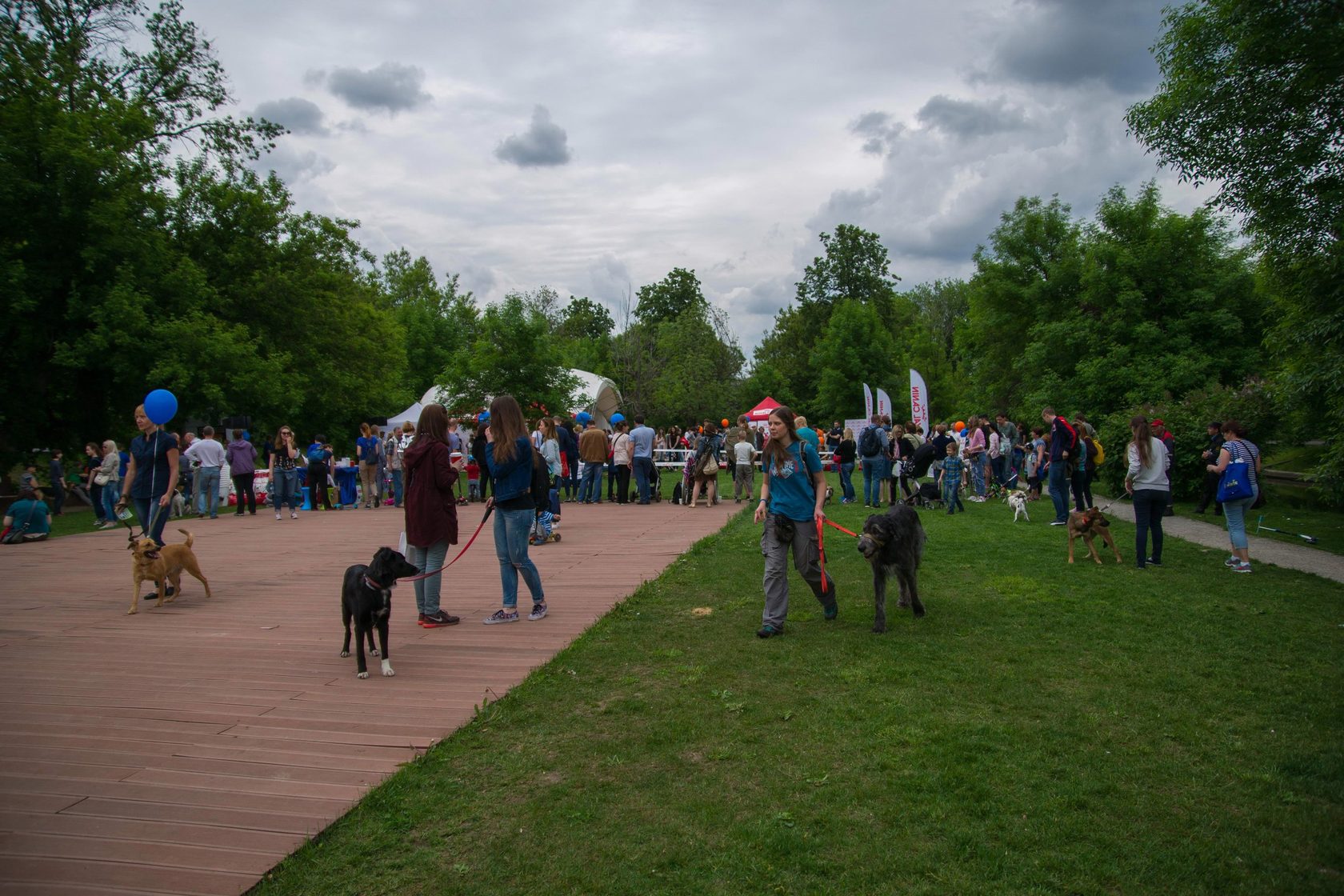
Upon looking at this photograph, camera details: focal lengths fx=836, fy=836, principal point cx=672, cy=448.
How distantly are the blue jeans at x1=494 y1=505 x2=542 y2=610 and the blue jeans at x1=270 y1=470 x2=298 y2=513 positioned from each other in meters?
11.6

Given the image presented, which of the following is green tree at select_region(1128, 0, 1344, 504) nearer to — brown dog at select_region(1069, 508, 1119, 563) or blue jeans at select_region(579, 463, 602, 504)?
brown dog at select_region(1069, 508, 1119, 563)

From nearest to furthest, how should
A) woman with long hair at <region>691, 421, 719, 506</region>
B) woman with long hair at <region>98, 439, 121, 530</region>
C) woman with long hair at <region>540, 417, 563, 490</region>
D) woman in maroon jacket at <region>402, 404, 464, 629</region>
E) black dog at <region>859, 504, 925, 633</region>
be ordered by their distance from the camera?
black dog at <region>859, 504, 925, 633</region> < woman in maroon jacket at <region>402, 404, 464, 629</region> < woman with long hair at <region>540, 417, 563, 490</region> < woman with long hair at <region>98, 439, 121, 530</region> < woman with long hair at <region>691, 421, 719, 506</region>

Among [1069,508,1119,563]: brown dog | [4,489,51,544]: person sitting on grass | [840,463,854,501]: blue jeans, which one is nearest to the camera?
[1069,508,1119,563]: brown dog

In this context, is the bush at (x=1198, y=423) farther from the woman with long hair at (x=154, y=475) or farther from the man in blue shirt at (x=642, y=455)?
the woman with long hair at (x=154, y=475)

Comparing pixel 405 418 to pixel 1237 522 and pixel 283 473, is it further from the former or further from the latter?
pixel 1237 522

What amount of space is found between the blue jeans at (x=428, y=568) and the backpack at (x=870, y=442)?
10.0 m

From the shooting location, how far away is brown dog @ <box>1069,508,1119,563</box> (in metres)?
→ 9.73

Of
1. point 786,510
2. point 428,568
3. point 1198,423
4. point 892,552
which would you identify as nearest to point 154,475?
point 428,568

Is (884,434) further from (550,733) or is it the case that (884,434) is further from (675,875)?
(675,875)

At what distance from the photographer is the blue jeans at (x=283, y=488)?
17.2 meters

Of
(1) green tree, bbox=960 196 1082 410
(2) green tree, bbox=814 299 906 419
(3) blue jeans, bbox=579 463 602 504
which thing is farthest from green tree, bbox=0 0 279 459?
(2) green tree, bbox=814 299 906 419

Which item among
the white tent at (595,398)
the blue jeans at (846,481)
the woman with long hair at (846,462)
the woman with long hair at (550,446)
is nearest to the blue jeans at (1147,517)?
the woman with long hair at (846,462)

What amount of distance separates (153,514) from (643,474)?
10604 mm

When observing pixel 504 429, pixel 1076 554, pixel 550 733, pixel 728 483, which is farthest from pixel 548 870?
pixel 728 483
